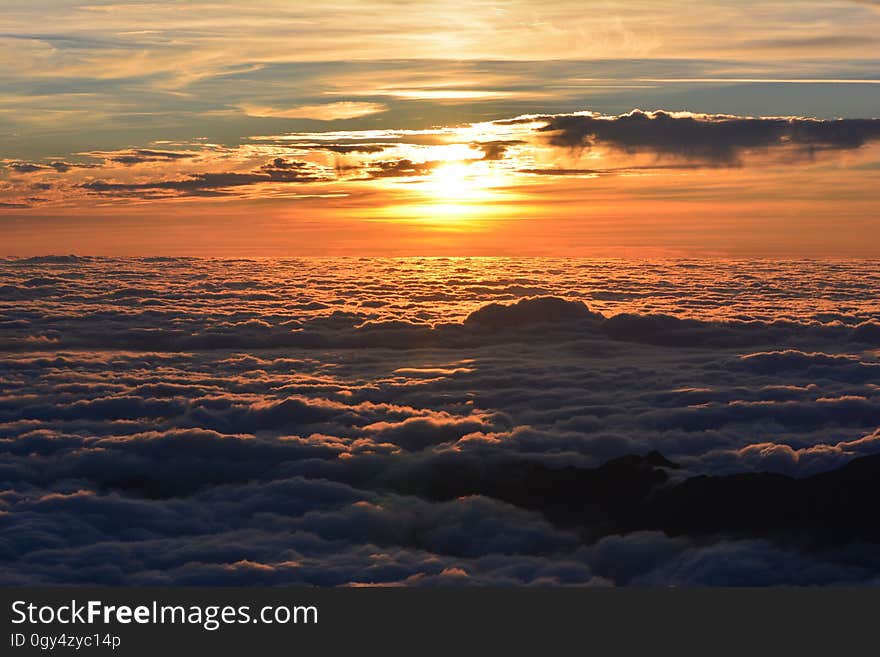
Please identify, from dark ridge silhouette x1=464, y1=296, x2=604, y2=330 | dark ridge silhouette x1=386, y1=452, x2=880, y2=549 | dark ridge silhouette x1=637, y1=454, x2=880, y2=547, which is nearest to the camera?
dark ridge silhouette x1=637, y1=454, x2=880, y2=547

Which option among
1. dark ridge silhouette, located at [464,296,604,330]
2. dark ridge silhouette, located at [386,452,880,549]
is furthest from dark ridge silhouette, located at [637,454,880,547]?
dark ridge silhouette, located at [464,296,604,330]

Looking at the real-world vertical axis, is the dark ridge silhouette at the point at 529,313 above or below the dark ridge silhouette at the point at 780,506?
above

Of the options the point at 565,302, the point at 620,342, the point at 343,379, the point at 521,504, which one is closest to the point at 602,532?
the point at 521,504

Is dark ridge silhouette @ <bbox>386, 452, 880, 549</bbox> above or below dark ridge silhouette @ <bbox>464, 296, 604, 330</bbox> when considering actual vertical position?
below

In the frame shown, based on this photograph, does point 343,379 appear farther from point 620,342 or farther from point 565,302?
point 565,302

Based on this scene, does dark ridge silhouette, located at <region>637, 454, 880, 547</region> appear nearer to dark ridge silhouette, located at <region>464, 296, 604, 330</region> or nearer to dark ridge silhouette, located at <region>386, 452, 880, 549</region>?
dark ridge silhouette, located at <region>386, 452, 880, 549</region>

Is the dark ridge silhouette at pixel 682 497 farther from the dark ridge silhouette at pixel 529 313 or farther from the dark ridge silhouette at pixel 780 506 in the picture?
the dark ridge silhouette at pixel 529 313

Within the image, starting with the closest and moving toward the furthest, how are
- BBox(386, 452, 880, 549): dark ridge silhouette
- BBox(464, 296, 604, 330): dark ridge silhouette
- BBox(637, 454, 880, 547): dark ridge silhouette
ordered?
BBox(637, 454, 880, 547): dark ridge silhouette, BBox(386, 452, 880, 549): dark ridge silhouette, BBox(464, 296, 604, 330): dark ridge silhouette

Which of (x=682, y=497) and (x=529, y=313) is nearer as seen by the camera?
(x=682, y=497)

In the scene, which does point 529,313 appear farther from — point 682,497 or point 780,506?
point 780,506

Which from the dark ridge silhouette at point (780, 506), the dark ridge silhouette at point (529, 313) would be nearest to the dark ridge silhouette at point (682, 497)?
the dark ridge silhouette at point (780, 506)

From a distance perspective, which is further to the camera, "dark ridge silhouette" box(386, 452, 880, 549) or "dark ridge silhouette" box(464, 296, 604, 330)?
"dark ridge silhouette" box(464, 296, 604, 330)

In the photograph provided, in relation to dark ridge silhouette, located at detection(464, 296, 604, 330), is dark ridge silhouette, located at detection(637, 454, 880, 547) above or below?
below

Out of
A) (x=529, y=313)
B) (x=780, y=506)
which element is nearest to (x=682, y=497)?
(x=780, y=506)
